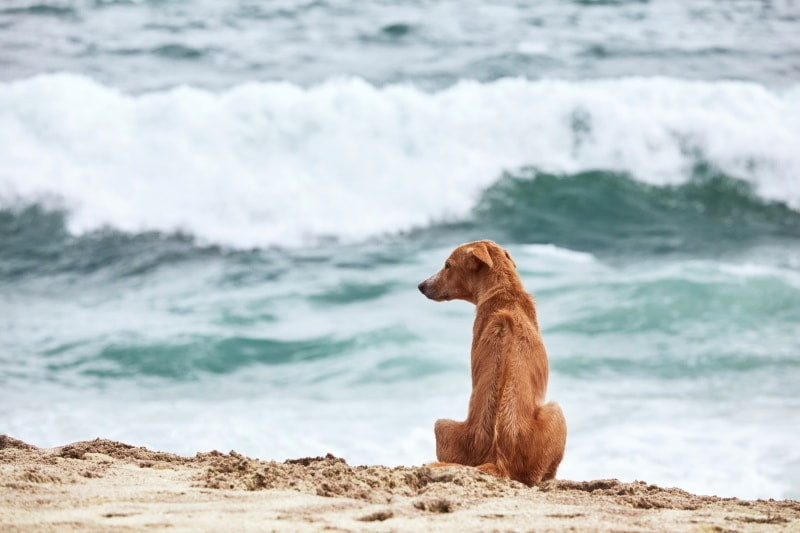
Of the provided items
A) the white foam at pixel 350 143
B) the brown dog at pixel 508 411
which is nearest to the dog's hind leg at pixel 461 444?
the brown dog at pixel 508 411

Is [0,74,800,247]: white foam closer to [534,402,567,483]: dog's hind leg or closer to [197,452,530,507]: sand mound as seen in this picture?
[534,402,567,483]: dog's hind leg

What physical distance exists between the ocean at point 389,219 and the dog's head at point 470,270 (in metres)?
2.67

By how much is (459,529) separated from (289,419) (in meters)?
5.70

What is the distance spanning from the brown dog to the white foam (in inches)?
395

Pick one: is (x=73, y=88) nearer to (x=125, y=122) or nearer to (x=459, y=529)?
(x=125, y=122)

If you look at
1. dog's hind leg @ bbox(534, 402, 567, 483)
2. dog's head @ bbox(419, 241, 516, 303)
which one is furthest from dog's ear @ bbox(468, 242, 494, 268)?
dog's hind leg @ bbox(534, 402, 567, 483)

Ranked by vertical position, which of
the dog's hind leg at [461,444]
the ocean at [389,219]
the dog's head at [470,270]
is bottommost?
the dog's hind leg at [461,444]

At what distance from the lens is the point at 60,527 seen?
3877 millimetres

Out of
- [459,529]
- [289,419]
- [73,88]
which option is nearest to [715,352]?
[289,419]

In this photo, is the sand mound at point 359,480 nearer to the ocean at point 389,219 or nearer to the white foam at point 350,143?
→ the ocean at point 389,219

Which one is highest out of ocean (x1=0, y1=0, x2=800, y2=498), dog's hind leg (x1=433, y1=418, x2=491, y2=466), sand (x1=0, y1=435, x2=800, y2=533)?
ocean (x1=0, y1=0, x2=800, y2=498)

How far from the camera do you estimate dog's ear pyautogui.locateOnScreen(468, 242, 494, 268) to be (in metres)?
6.07

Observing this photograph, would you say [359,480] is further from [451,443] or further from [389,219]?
[389,219]

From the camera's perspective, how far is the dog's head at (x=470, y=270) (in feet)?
20.0
